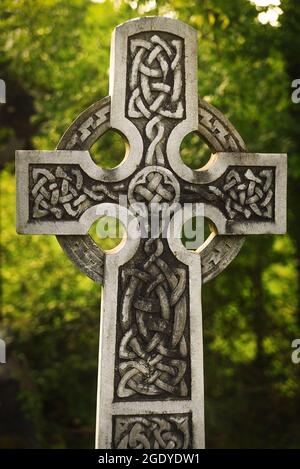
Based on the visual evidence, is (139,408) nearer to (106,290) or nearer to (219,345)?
(106,290)

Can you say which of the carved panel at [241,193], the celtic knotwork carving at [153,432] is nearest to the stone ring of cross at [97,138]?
the carved panel at [241,193]

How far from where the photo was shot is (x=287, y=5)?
21.6ft

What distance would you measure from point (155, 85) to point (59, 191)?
758 mm

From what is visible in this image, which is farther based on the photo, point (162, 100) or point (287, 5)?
point (287, 5)

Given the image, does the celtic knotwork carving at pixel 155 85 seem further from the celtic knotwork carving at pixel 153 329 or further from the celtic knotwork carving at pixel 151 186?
the celtic knotwork carving at pixel 153 329

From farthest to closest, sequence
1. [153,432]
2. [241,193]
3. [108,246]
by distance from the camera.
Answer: [108,246] → [241,193] → [153,432]

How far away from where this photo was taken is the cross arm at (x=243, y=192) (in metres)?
4.35

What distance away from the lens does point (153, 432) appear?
13.7 feet

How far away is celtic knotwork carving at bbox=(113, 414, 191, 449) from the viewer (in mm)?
4141

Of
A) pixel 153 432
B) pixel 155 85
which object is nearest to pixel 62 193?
pixel 155 85

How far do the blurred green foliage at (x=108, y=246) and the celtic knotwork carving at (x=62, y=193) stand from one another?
288 cm

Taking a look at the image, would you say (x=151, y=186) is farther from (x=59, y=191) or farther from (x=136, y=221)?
(x=59, y=191)

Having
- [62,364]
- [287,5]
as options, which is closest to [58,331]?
[62,364]
